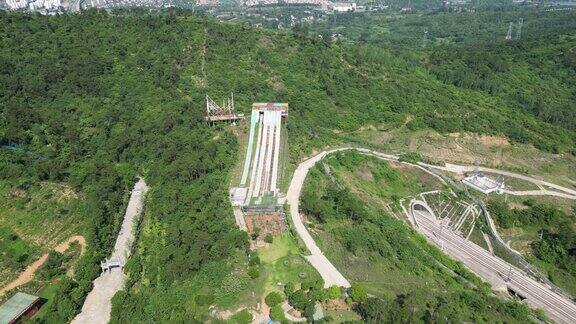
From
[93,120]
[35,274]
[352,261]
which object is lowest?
[35,274]

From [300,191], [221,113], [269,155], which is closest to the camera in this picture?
[300,191]

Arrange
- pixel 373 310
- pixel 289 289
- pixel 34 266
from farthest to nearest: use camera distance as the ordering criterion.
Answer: pixel 34 266, pixel 289 289, pixel 373 310

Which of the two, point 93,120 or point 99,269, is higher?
point 93,120

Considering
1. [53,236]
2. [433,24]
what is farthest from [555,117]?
[433,24]

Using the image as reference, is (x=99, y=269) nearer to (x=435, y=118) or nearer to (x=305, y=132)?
(x=305, y=132)

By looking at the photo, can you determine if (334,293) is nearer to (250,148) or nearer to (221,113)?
(250,148)

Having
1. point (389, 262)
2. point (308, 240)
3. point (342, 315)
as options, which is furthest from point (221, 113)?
point (342, 315)

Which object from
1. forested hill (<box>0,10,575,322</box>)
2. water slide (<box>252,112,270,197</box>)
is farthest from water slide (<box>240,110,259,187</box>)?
forested hill (<box>0,10,575,322</box>)
